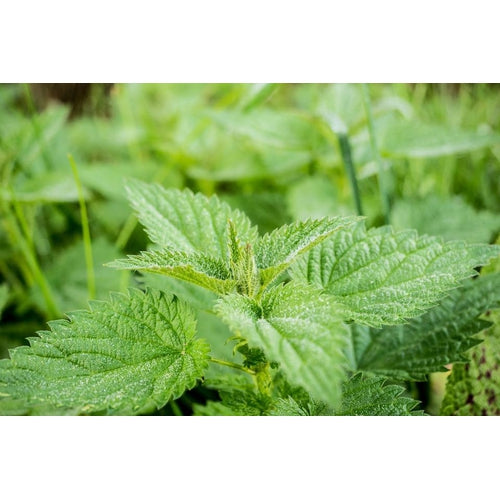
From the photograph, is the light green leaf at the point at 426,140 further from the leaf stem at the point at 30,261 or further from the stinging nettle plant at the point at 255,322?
the leaf stem at the point at 30,261

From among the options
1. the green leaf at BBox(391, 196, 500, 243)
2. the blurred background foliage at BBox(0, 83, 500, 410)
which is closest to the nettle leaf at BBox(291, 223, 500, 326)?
the blurred background foliage at BBox(0, 83, 500, 410)

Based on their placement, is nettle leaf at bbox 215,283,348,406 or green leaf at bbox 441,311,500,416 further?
green leaf at bbox 441,311,500,416

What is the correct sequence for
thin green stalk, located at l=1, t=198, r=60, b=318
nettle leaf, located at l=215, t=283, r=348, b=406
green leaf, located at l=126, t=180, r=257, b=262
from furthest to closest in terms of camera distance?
thin green stalk, located at l=1, t=198, r=60, b=318 → green leaf, located at l=126, t=180, r=257, b=262 → nettle leaf, located at l=215, t=283, r=348, b=406

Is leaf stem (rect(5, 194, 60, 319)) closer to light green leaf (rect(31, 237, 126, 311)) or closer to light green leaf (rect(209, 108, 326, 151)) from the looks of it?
light green leaf (rect(31, 237, 126, 311))

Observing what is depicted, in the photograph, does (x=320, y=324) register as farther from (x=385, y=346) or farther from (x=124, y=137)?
(x=124, y=137)

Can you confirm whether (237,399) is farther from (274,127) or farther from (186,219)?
(274,127)

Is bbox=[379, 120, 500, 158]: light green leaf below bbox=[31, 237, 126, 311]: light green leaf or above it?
above
